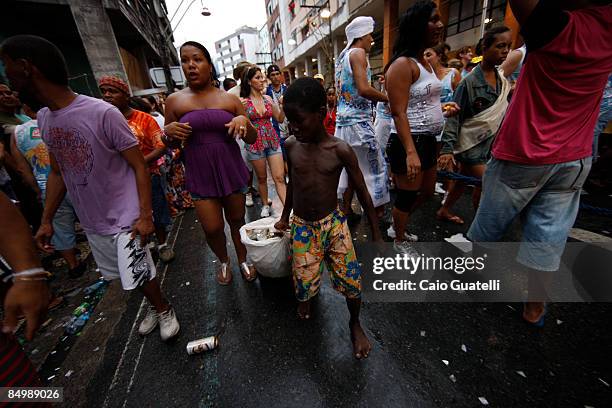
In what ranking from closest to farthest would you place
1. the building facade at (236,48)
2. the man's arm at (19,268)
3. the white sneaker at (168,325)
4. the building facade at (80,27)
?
the man's arm at (19,268)
the white sneaker at (168,325)
the building facade at (80,27)
the building facade at (236,48)

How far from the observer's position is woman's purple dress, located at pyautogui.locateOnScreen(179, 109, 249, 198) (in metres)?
2.09

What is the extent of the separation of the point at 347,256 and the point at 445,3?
13.9 m

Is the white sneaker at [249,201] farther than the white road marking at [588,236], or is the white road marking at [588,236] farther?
the white sneaker at [249,201]

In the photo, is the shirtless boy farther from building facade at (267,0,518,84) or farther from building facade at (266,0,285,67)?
building facade at (266,0,285,67)

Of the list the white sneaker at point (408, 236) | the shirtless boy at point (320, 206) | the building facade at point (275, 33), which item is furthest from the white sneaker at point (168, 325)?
the building facade at point (275, 33)

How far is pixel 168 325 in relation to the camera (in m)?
2.10

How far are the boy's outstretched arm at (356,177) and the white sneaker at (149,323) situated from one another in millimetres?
2060

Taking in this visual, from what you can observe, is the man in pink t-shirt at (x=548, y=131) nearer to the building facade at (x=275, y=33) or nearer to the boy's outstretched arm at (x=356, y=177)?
the boy's outstretched arm at (x=356, y=177)

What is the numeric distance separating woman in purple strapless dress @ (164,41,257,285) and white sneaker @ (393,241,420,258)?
1822 mm

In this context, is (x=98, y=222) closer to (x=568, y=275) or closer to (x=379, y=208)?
(x=379, y=208)

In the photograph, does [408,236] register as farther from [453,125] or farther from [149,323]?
[149,323]

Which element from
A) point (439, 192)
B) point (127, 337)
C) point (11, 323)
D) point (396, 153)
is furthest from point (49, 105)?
point (439, 192)

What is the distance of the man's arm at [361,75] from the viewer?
8.59ft

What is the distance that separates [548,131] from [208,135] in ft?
7.92
